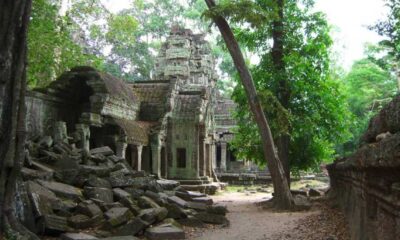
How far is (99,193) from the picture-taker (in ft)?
28.7

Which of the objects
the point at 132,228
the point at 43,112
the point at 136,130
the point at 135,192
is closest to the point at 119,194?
the point at 135,192

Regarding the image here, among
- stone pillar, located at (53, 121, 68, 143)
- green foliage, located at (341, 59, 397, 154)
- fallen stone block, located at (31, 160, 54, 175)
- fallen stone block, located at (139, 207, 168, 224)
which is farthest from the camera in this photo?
green foliage, located at (341, 59, 397, 154)

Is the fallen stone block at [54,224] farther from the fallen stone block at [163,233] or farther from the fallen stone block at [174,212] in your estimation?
the fallen stone block at [174,212]

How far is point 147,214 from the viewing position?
26.8ft

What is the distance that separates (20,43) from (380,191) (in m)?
4.91

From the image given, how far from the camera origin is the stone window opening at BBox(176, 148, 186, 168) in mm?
21719

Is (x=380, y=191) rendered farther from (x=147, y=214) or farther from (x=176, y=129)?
(x=176, y=129)

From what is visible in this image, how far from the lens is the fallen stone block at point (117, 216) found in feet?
25.0

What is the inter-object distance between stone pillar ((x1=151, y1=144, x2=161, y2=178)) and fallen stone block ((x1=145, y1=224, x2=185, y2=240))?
467 inches

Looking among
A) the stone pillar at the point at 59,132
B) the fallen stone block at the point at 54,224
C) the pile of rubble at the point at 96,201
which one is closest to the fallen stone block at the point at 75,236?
the pile of rubble at the point at 96,201

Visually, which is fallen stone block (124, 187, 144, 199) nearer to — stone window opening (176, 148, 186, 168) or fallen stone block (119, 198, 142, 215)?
fallen stone block (119, 198, 142, 215)

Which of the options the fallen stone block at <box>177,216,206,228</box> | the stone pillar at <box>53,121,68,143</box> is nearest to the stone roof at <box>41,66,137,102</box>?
the stone pillar at <box>53,121,68,143</box>

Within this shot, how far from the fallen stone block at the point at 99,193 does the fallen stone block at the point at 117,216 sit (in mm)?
709

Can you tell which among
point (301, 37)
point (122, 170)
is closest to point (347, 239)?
point (122, 170)
